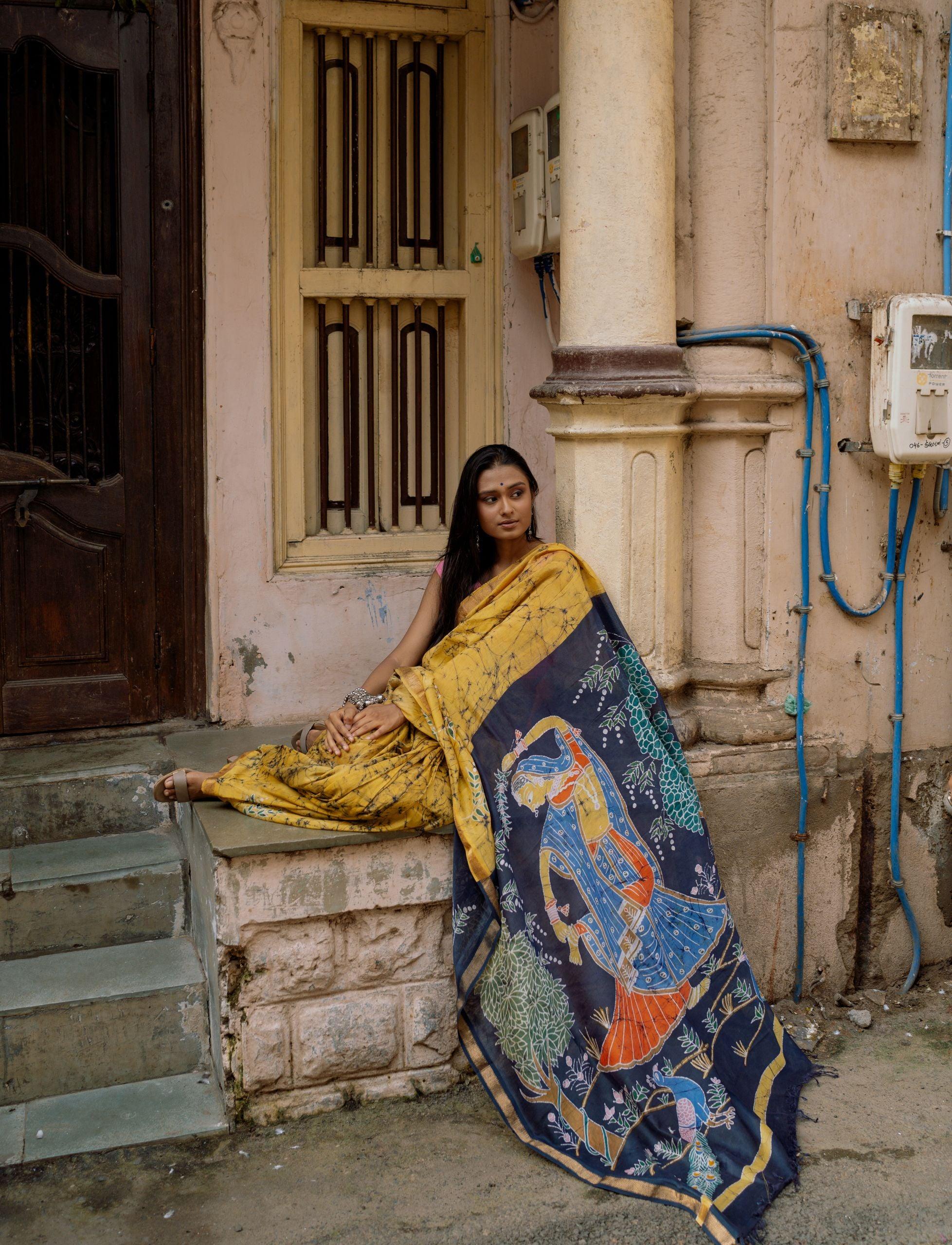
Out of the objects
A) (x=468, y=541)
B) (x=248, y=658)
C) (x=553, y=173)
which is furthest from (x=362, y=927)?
(x=553, y=173)

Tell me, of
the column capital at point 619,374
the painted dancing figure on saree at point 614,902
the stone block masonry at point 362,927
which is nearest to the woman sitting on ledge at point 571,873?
the painted dancing figure on saree at point 614,902

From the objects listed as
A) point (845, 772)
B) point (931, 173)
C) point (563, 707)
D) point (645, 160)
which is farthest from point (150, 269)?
point (845, 772)

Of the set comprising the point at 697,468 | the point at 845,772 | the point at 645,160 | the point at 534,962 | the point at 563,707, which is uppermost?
the point at 645,160

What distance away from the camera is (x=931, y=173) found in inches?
167

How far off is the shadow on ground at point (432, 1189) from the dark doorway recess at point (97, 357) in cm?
179

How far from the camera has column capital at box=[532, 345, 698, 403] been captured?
13.0 ft

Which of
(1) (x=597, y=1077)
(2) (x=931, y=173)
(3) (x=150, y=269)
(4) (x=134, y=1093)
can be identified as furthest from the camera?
(3) (x=150, y=269)

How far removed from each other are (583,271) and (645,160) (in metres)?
0.36

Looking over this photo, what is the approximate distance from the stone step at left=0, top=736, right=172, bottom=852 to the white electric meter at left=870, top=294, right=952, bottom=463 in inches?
101

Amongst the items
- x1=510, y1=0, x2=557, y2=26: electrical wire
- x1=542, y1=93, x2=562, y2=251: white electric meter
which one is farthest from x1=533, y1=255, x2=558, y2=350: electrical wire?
x1=510, y1=0, x2=557, y2=26: electrical wire

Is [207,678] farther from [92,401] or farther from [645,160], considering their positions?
[645,160]

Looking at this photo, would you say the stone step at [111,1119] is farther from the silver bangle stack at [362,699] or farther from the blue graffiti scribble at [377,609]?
the blue graffiti scribble at [377,609]

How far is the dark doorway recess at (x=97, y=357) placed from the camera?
15.0 feet

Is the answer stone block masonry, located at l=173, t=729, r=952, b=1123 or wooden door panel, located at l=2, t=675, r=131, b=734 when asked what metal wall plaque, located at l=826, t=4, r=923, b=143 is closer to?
stone block masonry, located at l=173, t=729, r=952, b=1123
